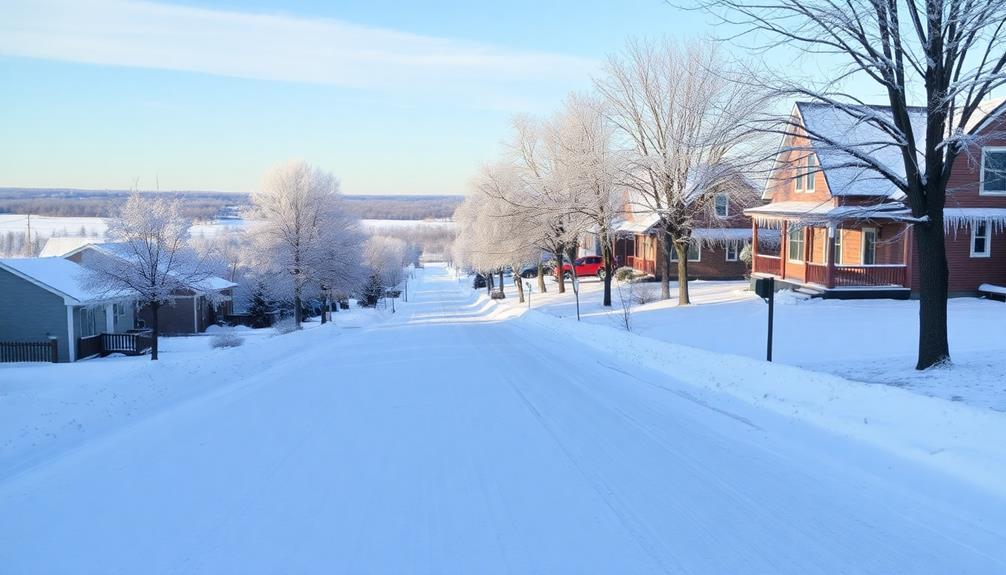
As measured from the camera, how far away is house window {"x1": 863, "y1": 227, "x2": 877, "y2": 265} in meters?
26.8

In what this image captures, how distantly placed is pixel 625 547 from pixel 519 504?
118cm

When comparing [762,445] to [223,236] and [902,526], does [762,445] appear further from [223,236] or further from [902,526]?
[223,236]

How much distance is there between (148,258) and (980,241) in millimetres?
28640

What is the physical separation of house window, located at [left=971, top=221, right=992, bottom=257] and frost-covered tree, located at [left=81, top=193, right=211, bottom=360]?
27.0 metres

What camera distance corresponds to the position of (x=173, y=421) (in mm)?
9688

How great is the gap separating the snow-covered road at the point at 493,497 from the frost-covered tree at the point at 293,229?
87.6 ft

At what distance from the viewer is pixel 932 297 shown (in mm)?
11781

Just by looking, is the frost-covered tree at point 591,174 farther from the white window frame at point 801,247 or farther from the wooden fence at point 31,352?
the wooden fence at point 31,352

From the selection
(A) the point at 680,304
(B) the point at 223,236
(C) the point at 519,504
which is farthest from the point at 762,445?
(B) the point at 223,236

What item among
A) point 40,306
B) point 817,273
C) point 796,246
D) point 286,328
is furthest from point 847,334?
point 40,306

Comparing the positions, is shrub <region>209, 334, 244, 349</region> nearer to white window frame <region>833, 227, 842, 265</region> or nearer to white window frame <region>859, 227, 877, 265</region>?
white window frame <region>833, 227, 842, 265</region>

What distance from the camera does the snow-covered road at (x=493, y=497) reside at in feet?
16.3

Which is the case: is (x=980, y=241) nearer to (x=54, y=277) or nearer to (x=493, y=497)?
(x=493, y=497)

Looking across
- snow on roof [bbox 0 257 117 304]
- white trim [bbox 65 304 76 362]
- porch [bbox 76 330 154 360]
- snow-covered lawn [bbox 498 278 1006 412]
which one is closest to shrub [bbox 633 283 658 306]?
snow-covered lawn [bbox 498 278 1006 412]
